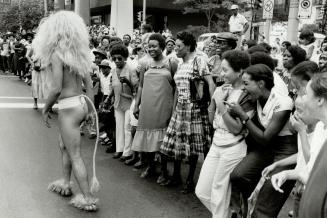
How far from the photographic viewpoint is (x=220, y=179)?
3.78 m

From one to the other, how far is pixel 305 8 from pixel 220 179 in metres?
7.34

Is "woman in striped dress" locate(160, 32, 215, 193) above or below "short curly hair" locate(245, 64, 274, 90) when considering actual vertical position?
below

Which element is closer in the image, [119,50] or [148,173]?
[148,173]

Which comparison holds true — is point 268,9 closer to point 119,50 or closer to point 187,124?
point 119,50

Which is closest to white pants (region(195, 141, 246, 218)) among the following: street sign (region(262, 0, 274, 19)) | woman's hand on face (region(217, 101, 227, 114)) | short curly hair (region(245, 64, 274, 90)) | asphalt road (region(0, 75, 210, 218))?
woman's hand on face (region(217, 101, 227, 114))

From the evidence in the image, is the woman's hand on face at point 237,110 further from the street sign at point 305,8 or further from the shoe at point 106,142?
the street sign at point 305,8

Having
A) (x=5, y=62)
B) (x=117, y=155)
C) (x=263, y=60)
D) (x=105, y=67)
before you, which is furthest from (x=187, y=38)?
(x=5, y=62)

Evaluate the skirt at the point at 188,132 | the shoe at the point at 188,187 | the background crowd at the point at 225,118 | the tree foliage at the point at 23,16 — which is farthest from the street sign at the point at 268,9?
the tree foliage at the point at 23,16

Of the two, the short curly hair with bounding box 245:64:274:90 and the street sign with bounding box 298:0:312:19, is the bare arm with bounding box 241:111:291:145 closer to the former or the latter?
the short curly hair with bounding box 245:64:274:90

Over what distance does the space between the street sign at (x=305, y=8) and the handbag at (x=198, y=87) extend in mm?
5886

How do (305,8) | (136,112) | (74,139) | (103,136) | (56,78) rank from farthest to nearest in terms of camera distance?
(305,8)
(103,136)
(136,112)
(74,139)
(56,78)

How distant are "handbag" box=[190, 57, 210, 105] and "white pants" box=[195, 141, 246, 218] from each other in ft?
4.03

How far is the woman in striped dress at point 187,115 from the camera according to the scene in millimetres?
4996

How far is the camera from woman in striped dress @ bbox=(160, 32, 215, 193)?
16.4 ft
